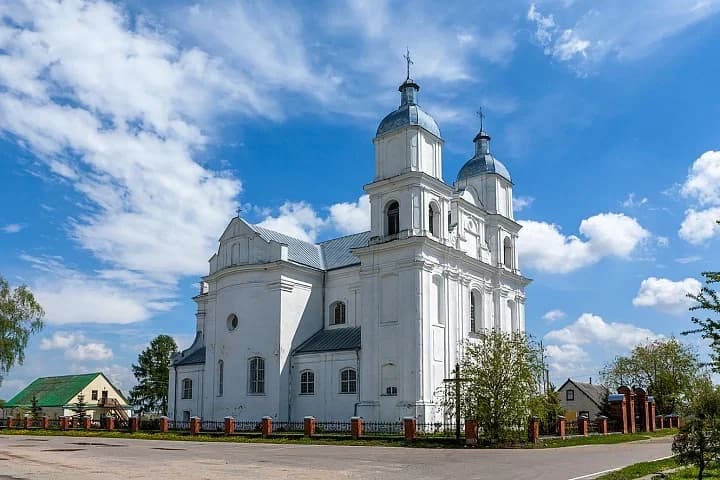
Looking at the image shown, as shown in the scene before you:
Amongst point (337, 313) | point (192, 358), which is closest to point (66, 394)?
point (192, 358)

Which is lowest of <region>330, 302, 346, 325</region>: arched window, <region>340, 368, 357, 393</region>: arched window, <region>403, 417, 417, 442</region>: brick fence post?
<region>403, 417, 417, 442</region>: brick fence post

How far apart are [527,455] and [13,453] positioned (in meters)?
16.2

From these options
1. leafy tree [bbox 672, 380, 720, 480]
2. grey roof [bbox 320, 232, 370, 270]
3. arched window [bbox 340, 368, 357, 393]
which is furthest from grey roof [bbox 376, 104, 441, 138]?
leafy tree [bbox 672, 380, 720, 480]

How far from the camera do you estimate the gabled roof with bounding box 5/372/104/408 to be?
2773 inches

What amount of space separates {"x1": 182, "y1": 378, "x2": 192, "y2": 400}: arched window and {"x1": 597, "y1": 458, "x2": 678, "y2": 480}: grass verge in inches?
1232

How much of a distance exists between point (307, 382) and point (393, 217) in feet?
32.6

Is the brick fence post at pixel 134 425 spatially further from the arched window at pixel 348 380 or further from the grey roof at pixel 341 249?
the grey roof at pixel 341 249

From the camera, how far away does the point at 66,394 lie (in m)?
71.0

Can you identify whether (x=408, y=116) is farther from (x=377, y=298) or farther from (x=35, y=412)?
(x=35, y=412)

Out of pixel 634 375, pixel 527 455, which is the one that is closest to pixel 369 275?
pixel 527 455

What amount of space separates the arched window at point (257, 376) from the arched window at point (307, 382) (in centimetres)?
211

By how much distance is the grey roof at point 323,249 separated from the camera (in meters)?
41.7

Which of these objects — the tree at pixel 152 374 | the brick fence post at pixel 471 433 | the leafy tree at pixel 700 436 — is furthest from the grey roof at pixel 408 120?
the tree at pixel 152 374

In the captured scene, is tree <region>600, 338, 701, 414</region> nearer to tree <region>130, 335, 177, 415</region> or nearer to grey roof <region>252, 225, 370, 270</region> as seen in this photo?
grey roof <region>252, 225, 370, 270</region>
